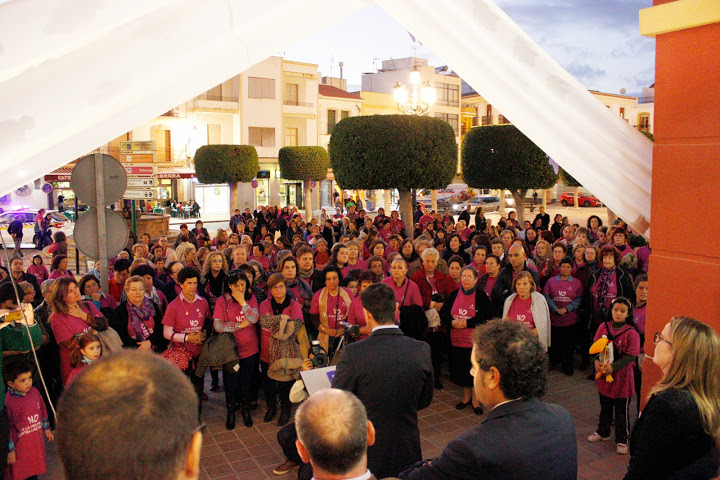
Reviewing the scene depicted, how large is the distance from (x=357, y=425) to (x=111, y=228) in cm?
433

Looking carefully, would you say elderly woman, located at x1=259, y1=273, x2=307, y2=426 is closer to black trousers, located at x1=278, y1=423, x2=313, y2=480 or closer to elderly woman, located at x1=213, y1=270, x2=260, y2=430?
elderly woman, located at x1=213, y1=270, x2=260, y2=430

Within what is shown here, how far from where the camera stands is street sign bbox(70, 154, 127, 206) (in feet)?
18.5

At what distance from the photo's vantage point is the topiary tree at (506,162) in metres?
19.6

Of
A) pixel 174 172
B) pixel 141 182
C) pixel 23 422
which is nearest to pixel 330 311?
pixel 23 422

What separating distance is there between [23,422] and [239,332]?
2.16 meters

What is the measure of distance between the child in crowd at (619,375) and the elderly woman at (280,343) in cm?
293

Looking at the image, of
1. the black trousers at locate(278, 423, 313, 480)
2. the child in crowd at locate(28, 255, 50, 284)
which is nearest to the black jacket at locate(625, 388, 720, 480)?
the black trousers at locate(278, 423, 313, 480)

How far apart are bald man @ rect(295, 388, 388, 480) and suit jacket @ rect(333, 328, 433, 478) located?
1.27 m

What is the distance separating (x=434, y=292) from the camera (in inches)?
310

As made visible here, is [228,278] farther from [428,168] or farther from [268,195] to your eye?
[268,195]

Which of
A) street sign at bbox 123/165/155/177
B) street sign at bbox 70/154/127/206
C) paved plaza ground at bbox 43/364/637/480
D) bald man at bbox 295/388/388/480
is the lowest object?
paved plaza ground at bbox 43/364/637/480

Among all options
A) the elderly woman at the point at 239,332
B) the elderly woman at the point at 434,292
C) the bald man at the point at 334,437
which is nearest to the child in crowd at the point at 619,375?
the elderly woman at the point at 434,292

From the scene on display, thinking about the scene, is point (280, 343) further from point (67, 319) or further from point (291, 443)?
point (67, 319)

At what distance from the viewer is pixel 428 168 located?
15828 mm
